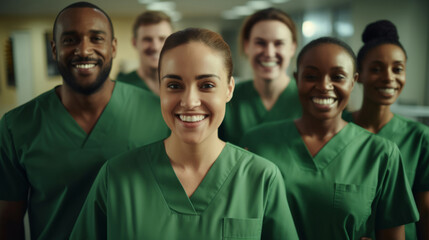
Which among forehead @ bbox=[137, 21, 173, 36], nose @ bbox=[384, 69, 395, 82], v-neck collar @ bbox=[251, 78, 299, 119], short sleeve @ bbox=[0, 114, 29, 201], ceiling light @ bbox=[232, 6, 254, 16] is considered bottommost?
short sleeve @ bbox=[0, 114, 29, 201]

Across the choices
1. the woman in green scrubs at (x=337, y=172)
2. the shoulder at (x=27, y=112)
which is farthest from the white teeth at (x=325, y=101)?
the shoulder at (x=27, y=112)

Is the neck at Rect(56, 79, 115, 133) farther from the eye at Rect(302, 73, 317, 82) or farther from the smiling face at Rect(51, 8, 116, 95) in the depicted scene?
the eye at Rect(302, 73, 317, 82)

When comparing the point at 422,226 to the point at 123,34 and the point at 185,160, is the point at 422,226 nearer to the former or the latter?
Result: the point at 185,160

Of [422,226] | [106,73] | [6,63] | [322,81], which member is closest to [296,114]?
[322,81]

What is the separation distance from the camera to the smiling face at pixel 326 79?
3.65 feet

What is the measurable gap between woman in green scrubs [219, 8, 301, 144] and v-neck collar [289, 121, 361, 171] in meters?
0.44

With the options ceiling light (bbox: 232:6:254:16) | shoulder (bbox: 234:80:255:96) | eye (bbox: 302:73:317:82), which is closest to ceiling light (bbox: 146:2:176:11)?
ceiling light (bbox: 232:6:254:16)

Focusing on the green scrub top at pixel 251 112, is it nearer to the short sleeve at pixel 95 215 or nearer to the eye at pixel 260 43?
the eye at pixel 260 43

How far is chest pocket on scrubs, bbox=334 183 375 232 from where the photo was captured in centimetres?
108

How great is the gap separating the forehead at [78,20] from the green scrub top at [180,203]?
436mm

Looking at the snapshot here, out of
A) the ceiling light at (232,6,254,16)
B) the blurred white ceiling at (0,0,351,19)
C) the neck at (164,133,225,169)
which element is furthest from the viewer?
the ceiling light at (232,6,254,16)

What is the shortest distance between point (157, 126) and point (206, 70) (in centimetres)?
50

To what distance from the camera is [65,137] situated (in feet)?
3.89

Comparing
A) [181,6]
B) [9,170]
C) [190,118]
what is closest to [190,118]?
[190,118]
